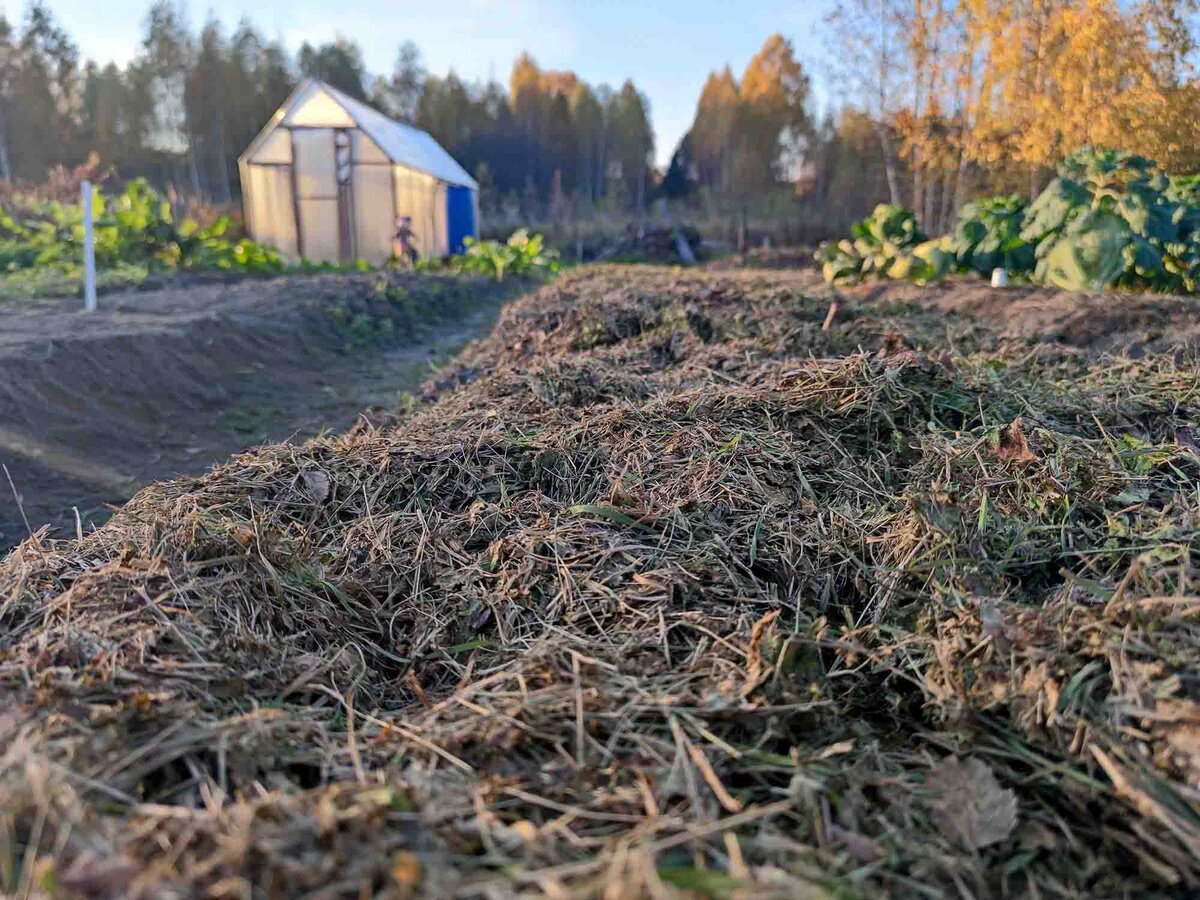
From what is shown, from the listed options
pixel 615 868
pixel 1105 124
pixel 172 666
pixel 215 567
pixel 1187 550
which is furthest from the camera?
pixel 1105 124

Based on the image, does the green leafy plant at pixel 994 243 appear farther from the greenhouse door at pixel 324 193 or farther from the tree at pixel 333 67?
the tree at pixel 333 67

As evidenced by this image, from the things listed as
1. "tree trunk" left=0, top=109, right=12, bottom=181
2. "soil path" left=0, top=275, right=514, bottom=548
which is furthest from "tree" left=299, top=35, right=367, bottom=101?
"soil path" left=0, top=275, right=514, bottom=548

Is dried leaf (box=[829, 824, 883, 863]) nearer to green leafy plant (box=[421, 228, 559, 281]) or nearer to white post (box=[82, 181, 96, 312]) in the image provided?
white post (box=[82, 181, 96, 312])

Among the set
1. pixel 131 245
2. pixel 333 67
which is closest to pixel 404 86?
pixel 333 67

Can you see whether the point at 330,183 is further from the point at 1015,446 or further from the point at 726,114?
the point at 726,114

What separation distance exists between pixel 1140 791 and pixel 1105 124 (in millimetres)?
12126

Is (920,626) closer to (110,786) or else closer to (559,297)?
(110,786)

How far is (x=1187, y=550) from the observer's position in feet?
5.36

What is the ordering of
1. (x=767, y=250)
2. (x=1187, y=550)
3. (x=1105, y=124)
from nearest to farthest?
(x=1187, y=550) → (x=1105, y=124) → (x=767, y=250)

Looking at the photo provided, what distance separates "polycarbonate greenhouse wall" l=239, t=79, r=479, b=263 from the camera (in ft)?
58.1

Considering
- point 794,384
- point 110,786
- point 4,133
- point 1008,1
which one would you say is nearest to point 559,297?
point 794,384

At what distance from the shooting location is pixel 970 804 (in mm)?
1228

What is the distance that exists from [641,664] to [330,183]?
18966 millimetres

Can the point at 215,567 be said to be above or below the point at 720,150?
below
